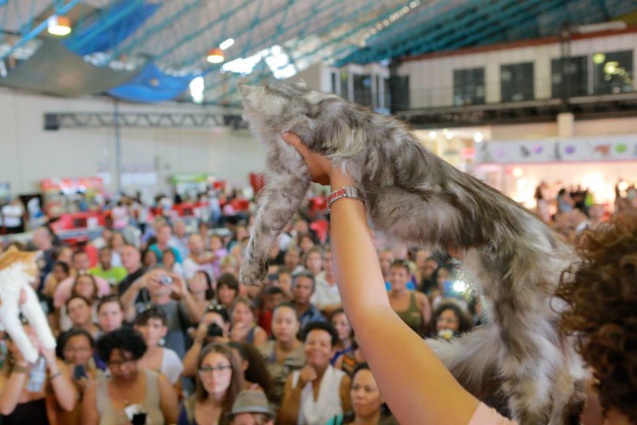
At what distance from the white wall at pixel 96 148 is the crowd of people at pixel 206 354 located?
1027cm

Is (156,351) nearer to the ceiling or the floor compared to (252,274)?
nearer to the floor

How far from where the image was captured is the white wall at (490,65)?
65.5 ft

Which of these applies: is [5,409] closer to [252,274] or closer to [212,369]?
[212,369]

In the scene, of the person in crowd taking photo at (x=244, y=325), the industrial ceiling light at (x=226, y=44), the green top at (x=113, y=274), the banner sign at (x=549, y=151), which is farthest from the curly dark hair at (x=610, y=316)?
the industrial ceiling light at (x=226, y=44)

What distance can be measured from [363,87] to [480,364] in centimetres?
2205

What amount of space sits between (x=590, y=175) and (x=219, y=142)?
13.8 meters

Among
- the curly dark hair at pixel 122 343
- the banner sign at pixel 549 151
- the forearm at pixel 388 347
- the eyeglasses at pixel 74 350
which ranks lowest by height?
the eyeglasses at pixel 74 350

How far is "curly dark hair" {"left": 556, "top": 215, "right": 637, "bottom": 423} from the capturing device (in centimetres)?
79

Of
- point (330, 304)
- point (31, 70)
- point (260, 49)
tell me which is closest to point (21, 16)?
point (31, 70)

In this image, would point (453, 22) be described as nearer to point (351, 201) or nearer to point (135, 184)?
point (135, 184)

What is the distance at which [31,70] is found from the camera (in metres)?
13.6

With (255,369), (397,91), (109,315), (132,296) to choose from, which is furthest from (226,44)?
(255,369)

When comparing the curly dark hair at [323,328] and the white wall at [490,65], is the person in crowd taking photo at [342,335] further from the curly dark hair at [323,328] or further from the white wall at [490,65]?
the white wall at [490,65]

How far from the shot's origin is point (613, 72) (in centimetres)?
1981
